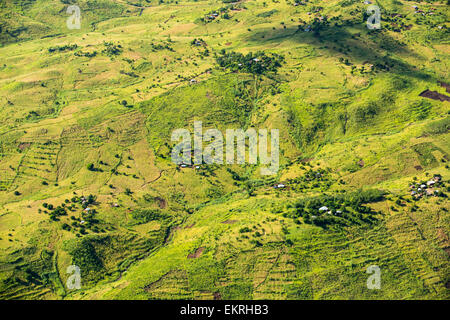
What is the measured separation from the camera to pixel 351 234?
78.9 meters

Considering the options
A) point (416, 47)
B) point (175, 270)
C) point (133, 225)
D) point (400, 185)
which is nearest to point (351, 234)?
point (400, 185)

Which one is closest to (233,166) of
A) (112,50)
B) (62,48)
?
(112,50)

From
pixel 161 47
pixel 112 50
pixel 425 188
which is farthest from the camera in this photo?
pixel 161 47

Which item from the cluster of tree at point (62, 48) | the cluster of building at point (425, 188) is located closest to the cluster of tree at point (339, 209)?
the cluster of building at point (425, 188)

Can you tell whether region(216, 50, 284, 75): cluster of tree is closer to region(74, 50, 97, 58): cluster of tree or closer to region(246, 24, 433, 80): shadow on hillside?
region(246, 24, 433, 80): shadow on hillside

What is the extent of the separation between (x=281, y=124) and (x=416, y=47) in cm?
7711

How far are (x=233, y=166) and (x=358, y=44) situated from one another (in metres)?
86.1

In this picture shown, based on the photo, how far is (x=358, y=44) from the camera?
461ft

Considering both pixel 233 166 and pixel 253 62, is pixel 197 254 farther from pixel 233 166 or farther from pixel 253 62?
pixel 253 62

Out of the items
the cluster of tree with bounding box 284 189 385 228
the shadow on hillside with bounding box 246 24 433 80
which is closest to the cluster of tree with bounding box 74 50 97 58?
the shadow on hillside with bounding box 246 24 433 80

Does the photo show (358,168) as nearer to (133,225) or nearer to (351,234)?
(351,234)

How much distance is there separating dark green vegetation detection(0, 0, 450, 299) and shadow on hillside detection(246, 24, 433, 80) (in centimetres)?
87

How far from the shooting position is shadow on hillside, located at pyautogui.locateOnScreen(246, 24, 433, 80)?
130 meters

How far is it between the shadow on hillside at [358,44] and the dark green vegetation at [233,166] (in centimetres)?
87
